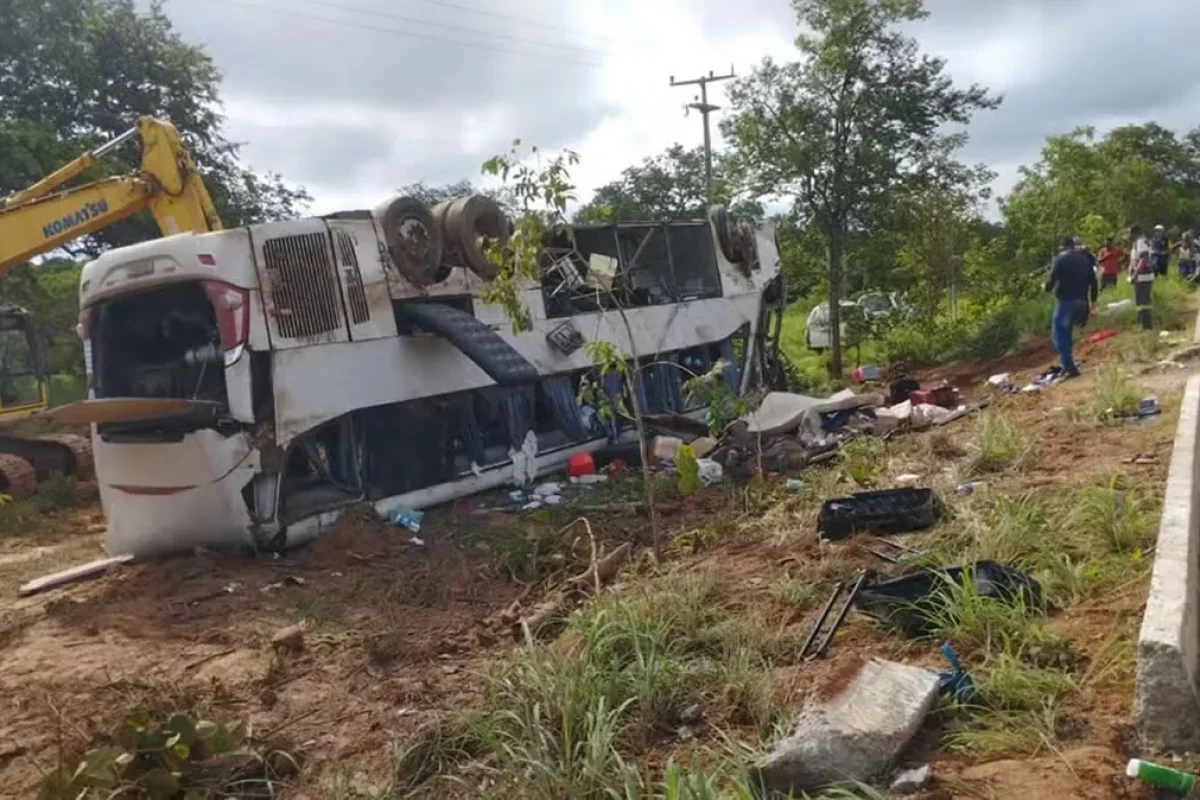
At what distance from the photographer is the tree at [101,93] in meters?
18.8

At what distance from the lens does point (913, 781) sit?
10.3 ft

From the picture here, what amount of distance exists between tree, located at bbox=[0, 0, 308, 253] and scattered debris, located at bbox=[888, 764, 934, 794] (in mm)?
18444

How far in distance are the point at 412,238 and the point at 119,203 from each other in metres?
3.84

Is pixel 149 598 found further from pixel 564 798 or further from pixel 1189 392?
pixel 1189 392

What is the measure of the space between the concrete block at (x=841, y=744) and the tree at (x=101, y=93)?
18.2 metres

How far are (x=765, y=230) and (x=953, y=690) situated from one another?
1040 cm

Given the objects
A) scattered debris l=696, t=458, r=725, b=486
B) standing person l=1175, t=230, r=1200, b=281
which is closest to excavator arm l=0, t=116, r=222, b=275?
scattered debris l=696, t=458, r=725, b=486

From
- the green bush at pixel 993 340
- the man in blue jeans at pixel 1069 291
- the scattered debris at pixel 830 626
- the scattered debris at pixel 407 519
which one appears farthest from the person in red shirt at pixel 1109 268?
the scattered debris at pixel 830 626

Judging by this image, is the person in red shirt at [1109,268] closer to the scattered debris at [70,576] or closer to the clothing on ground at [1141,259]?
the clothing on ground at [1141,259]

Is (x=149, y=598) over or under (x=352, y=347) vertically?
under

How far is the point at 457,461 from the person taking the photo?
9227 millimetres

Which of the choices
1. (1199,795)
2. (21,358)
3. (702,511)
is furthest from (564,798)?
(21,358)

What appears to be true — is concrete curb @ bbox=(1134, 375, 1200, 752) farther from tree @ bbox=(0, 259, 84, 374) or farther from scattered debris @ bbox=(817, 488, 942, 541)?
tree @ bbox=(0, 259, 84, 374)

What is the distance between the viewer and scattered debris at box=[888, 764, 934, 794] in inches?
122
